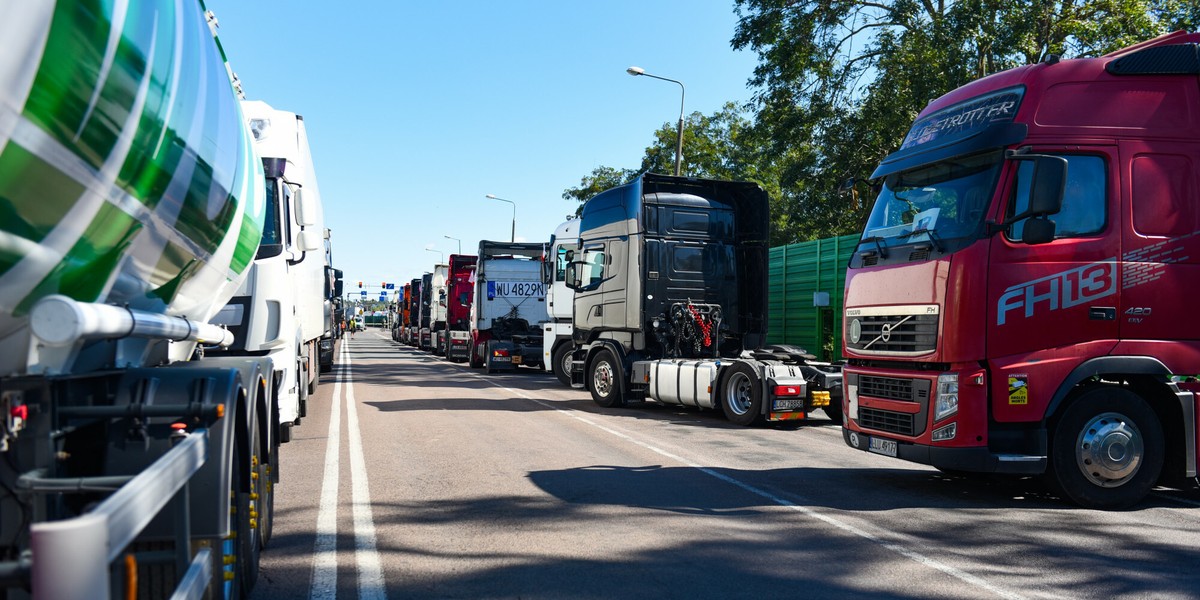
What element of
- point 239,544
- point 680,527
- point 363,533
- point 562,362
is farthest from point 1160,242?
point 562,362

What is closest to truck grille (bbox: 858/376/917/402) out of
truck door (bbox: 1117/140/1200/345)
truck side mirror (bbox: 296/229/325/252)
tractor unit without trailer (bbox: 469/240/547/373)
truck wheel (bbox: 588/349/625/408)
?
truck door (bbox: 1117/140/1200/345)

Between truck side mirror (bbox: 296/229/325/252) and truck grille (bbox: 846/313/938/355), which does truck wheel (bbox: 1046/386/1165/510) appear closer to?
truck grille (bbox: 846/313/938/355)

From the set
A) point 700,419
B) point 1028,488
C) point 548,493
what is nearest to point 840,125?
point 700,419

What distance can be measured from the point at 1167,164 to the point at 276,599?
7077mm

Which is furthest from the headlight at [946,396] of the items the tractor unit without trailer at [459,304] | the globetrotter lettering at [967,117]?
the tractor unit without trailer at [459,304]

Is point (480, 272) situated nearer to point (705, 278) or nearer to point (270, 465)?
point (705, 278)

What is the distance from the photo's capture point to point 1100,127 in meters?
7.21

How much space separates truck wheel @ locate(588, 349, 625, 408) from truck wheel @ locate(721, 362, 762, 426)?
223 centimetres

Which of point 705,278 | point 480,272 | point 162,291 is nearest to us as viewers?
point 162,291

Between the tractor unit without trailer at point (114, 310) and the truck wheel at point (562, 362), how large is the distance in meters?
15.5

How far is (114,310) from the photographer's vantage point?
3.19 metres

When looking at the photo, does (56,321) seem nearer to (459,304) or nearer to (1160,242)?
(1160,242)

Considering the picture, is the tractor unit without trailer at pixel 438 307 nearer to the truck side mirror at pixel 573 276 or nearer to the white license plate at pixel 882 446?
the truck side mirror at pixel 573 276

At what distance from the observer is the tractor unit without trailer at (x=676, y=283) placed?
14367 millimetres
